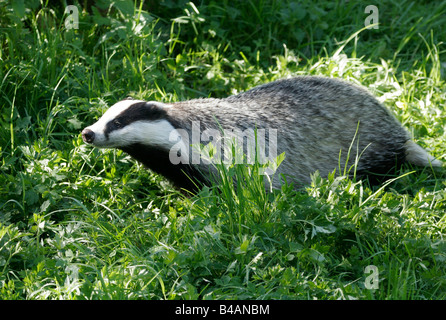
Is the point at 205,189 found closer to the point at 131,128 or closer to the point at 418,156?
the point at 131,128

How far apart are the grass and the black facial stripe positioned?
450 millimetres

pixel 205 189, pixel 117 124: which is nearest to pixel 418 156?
pixel 205 189

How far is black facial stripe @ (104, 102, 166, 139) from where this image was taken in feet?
12.6

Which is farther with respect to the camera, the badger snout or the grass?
the badger snout

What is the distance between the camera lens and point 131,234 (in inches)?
140

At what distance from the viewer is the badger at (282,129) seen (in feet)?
12.8

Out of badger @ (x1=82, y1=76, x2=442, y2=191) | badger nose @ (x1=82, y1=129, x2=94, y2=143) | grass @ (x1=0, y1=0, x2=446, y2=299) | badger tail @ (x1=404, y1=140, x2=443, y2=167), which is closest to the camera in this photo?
grass @ (x1=0, y1=0, x2=446, y2=299)

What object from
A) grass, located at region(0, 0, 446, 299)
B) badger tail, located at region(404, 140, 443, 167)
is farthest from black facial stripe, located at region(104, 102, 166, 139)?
badger tail, located at region(404, 140, 443, 167)

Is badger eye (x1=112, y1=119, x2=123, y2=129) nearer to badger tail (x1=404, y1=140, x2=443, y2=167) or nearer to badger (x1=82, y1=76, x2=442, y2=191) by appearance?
badger (x1=82, y1=76, x2=442, y2=191)

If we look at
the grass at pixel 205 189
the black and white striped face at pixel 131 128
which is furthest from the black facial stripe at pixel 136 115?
the grass at pixel 205 189

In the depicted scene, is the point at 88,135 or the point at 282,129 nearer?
the point at 88,135

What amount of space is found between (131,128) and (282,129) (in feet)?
3.44

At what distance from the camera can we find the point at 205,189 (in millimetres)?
3600

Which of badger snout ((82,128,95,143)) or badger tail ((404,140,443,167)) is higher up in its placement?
badger snout ((82,128,95,143))
